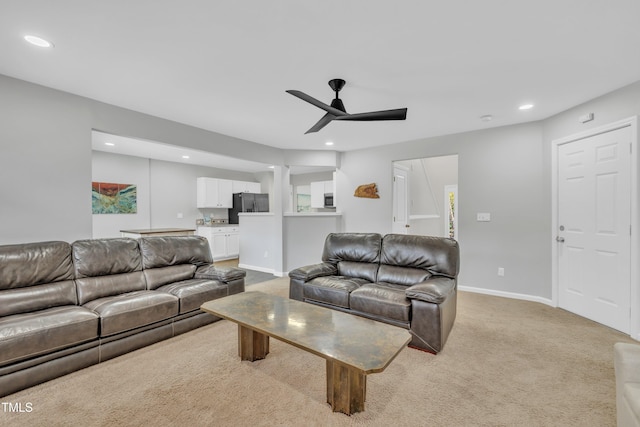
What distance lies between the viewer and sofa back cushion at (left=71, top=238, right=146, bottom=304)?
2.66 metres

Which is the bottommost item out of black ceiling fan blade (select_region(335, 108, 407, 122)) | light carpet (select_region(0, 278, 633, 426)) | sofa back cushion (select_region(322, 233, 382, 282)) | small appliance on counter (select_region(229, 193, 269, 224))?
light carpet (select_region(0, 278, 633, 426))

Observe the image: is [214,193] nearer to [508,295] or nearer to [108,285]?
[108,285]

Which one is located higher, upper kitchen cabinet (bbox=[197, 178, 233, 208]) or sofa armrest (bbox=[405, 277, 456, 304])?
upper kitchen cabinet (bbox=[197, 178, 233, 208])

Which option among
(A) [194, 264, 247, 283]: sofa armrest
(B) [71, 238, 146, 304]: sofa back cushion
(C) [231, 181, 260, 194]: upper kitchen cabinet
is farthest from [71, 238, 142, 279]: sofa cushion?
(C) [231, 181, 260, 194]: upper kitchen cabinet

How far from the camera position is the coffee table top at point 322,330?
5.16ft

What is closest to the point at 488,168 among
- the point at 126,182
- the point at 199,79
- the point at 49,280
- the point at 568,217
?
the point at 568,217

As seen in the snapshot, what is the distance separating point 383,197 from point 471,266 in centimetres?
179

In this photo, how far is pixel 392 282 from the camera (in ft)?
10.6

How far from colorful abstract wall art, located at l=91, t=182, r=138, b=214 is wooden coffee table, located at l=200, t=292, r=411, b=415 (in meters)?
4.63

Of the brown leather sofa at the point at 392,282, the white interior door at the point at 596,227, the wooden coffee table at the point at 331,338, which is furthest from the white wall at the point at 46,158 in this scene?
the white interior door at the point at 596,227

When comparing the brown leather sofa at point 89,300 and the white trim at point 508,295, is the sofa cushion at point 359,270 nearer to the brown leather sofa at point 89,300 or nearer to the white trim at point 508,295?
the brown leather sofa at point 89,300

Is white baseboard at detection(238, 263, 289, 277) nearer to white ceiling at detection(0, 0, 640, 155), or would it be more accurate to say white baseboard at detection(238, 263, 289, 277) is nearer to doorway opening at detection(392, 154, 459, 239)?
doorway opening at detection(392, 154, 459, 239)

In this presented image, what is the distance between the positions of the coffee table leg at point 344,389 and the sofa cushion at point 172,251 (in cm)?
245

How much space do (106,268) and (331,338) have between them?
2442 millimetres
